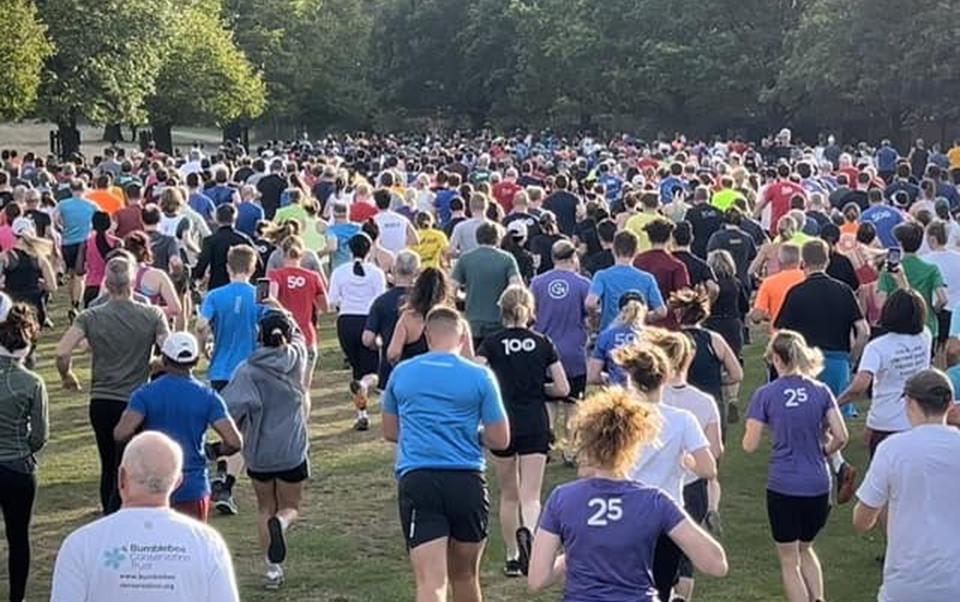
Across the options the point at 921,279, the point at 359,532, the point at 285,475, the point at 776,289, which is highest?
the point at 921,279

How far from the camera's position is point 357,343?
44.2 feet

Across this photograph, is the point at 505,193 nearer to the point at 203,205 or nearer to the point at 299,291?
the point at 203,205

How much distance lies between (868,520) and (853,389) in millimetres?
2507

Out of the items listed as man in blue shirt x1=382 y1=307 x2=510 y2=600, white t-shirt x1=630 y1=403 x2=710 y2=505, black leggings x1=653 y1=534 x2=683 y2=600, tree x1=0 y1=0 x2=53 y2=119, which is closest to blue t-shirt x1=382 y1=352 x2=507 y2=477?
man in blue shirt x1=382 y1=307 x2=510 y2=600

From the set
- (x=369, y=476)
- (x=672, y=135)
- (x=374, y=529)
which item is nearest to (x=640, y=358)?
(x=374, y=529)

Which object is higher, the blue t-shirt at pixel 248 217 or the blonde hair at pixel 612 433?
the blonde hair at pixel 612 433

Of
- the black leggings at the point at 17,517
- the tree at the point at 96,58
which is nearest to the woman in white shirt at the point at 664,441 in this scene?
the black leggings at the point at 17,517

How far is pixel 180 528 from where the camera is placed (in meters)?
4.93

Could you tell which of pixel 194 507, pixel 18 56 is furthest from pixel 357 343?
pixel 18 56

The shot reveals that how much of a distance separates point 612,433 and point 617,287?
18.5 ft

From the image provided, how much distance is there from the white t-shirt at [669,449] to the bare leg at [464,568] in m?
1.15

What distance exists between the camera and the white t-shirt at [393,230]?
1620 cm

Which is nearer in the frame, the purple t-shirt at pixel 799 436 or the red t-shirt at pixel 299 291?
the purple t-shirt at pixel 799 436

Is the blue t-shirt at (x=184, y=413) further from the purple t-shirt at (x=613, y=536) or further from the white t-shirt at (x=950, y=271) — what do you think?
the white t-shirt at (x=950, y=271)
